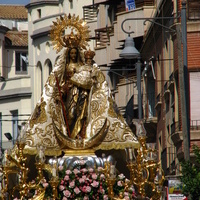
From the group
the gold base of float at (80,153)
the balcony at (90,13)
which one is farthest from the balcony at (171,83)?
the balcony at (90,13)

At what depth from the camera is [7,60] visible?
263 ft

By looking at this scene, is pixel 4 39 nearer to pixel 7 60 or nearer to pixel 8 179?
pixel 7 60

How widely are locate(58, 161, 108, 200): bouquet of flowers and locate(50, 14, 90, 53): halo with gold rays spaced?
237cm

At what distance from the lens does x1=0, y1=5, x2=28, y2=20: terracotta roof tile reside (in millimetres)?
85644

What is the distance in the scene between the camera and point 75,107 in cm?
2145

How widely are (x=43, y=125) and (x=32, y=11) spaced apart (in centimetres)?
4953

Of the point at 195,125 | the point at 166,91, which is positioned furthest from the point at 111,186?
the point at 166,91

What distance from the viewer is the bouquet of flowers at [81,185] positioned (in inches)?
789

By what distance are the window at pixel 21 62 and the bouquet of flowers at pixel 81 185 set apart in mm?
59451

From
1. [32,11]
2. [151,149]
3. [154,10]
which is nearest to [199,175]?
[151,149]

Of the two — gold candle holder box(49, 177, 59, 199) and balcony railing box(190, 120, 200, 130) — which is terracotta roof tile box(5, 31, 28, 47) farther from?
gold candle holder box(49, 177, 59, 199)

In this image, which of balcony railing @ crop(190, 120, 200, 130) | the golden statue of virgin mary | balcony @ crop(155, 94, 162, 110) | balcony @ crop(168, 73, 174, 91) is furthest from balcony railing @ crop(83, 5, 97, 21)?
the golden statue of virgin mary

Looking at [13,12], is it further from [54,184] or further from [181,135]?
[54,184]

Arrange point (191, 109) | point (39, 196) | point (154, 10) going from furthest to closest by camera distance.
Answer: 1. point (154, 10)
2. point (191, 109)
3. point (39, 196)
